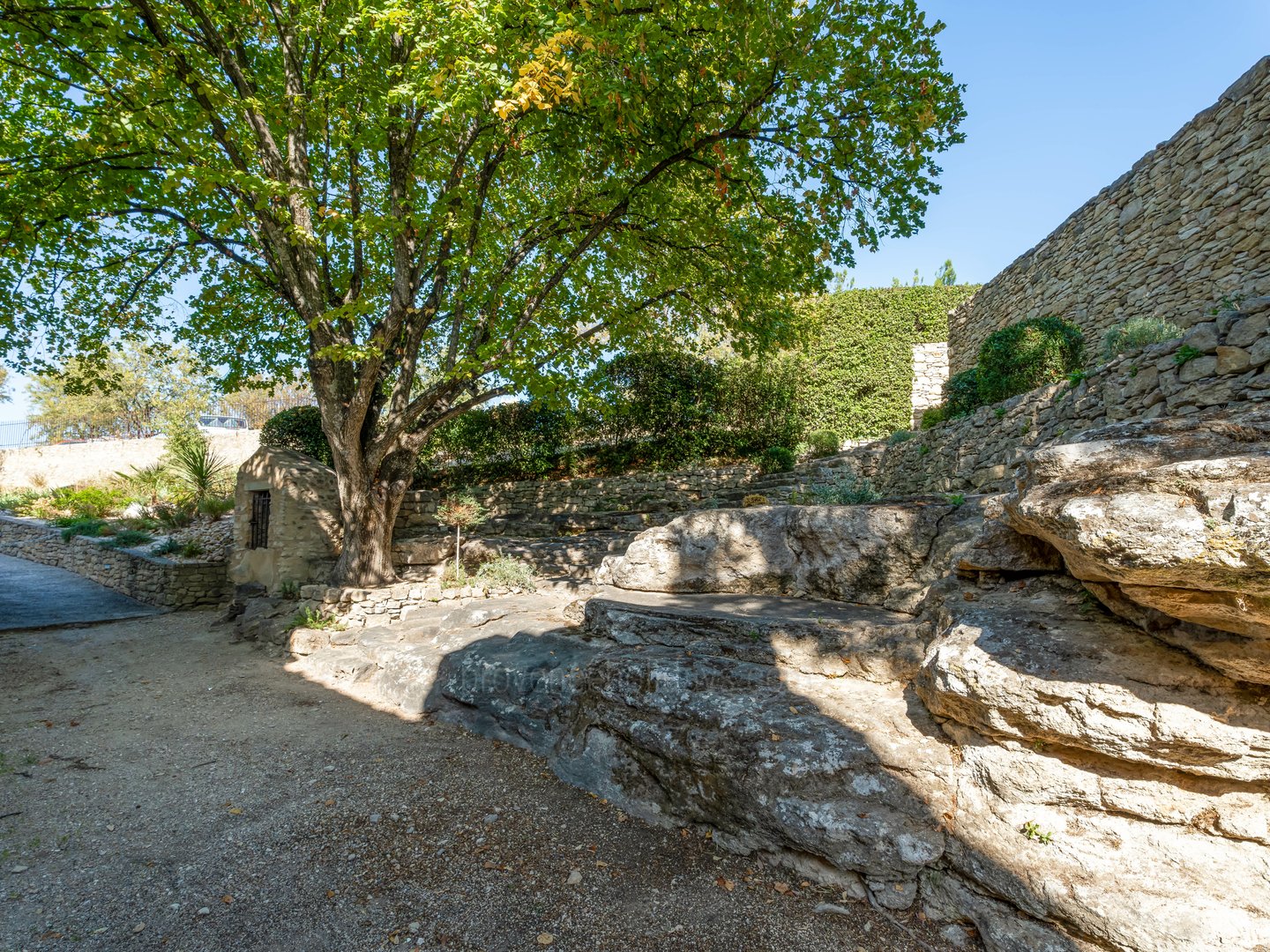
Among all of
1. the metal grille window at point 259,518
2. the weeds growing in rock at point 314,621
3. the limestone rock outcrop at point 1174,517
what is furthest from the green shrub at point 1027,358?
the metal grille window at point 259,518

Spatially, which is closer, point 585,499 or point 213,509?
→ point 585,499

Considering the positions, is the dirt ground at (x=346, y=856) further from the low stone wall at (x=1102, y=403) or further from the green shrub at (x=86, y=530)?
the green shrub at (x=86, y=530)

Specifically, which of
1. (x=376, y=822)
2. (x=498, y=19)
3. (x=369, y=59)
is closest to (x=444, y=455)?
(x=369, y=59)

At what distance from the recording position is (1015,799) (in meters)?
2.89

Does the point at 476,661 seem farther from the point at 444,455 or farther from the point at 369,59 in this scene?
the point at 444,455

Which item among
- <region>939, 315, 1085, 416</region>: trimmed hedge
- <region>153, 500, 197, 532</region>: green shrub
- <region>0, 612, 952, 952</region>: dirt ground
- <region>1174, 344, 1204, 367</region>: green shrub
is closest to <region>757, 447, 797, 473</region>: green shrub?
<region>939, 315, 1085, 416</region>: trimmed hedge

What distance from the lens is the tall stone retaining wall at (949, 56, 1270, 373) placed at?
6.76 metres

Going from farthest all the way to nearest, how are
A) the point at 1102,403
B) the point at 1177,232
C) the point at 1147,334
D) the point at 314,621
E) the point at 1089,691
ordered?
the point at 1177,232
the point at 314,621
the point at 1102,403
the point at 1147,334
the point at 1089,691

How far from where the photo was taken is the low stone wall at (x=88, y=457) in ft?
66.6

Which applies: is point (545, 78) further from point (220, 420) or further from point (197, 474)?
point (220, 420)

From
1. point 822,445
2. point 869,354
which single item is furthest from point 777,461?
point 869,354

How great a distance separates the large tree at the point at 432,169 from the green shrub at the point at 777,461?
146 inches

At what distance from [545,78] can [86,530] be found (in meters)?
14.6

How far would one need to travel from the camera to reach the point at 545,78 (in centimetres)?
507
